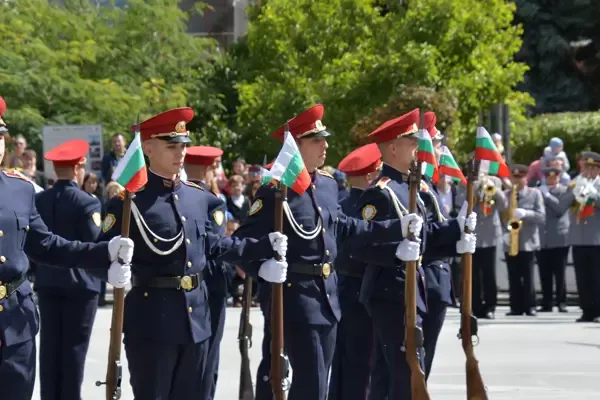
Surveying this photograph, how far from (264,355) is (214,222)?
38.1 inches

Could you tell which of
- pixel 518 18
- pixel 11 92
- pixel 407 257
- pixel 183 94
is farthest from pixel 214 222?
pixel 518 18

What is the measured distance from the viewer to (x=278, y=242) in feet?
28.6

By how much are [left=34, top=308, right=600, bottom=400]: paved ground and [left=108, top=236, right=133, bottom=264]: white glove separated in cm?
444

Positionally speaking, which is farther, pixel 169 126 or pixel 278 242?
pixel 278 242

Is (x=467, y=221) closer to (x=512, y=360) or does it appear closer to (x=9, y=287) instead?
(x=9, y=287)

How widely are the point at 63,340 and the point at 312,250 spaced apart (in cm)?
238

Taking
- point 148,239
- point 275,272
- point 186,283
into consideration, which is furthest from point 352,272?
point 148,239

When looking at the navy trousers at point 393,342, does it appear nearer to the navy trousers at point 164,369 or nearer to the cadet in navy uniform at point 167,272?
the cadet in navy uniform at point 167,272

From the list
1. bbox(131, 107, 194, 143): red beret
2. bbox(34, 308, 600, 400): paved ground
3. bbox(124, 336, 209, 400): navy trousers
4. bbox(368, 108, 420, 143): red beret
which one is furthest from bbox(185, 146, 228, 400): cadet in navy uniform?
bbox(34, 308, 600, 400): paved ground

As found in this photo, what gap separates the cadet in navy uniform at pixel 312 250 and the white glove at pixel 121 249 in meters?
1.25

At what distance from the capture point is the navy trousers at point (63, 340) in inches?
432

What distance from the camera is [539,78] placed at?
42188 millimetres

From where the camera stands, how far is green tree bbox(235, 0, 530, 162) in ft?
91.8

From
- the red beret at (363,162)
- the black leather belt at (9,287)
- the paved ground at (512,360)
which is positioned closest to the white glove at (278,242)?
the black leather belt at (9,287)
